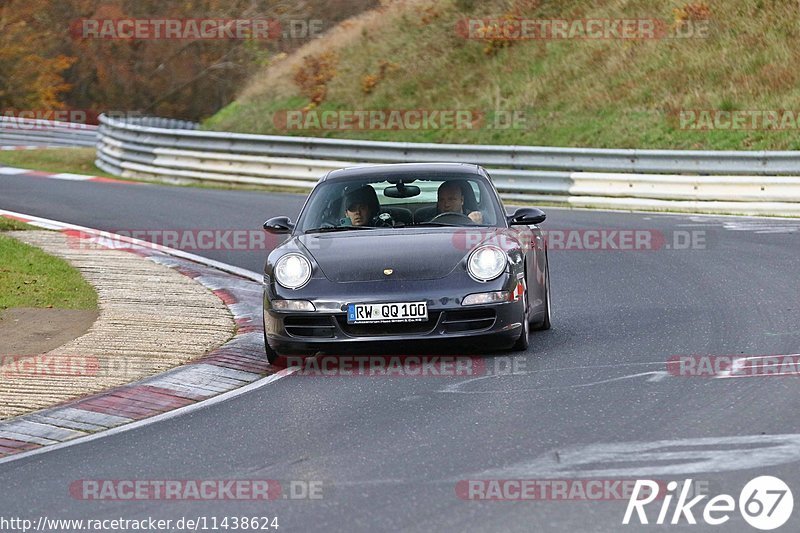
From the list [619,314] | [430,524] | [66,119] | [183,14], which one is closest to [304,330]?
[619,314]

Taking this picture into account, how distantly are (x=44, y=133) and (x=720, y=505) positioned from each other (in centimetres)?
3484

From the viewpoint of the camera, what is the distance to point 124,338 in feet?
34.7

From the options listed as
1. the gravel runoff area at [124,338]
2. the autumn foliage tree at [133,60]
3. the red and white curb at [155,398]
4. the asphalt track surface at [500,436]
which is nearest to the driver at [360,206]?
the red and white curb at [155,398]

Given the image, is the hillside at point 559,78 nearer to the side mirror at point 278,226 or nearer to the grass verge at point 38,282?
the grass verge at point 38,282

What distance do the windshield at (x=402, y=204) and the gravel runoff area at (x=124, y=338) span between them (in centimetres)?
127

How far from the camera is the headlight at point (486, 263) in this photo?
30.3 ft

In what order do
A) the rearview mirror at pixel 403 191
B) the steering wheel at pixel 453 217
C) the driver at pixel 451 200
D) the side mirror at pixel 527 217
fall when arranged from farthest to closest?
the rearview mirror at pixel 403 191
the driver at pixel 451 200
the steering wheel at pixel 453 217
the side mirror at pixel 527 217

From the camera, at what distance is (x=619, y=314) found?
11289 mm

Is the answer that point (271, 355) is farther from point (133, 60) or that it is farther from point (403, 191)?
point (133, 60)

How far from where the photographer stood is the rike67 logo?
530cm

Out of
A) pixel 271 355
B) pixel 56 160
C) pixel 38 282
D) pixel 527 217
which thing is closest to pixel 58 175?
pixel 56 160

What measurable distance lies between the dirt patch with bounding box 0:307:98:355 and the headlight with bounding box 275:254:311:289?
1.92 meters

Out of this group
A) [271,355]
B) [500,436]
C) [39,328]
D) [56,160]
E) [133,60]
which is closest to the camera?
[500,436]

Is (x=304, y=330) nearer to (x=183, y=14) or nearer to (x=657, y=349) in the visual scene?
(x=657, y=349)
